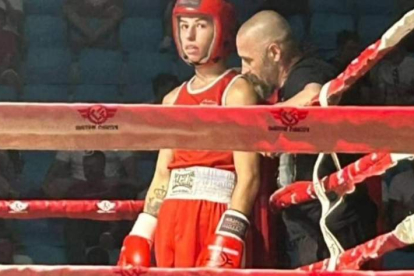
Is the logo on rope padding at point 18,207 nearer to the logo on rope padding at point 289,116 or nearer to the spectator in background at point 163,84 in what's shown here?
the spectator in background at point 163,84

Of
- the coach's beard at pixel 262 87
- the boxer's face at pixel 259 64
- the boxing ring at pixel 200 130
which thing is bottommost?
the boxing ring at pixel 200 130

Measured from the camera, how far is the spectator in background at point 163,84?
117 inches

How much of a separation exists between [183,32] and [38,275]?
0.81m

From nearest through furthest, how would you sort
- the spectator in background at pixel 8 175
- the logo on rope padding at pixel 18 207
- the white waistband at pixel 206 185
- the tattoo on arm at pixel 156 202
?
1. the white waistband at pixel 206 185
2. the tattoo on arm at pixel 156 202
3. the logo on rope padding at pixel 18 207
4. the spectator in background at pixel 8 175

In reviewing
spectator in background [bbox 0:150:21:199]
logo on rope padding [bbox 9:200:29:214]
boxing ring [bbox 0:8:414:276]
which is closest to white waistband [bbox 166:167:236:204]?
logo on rope padding [bbox 9:200:29:214]

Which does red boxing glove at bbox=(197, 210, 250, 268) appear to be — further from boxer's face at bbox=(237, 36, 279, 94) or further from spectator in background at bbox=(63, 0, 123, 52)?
spectator in background at bbox=(63, 0, 123, 52)

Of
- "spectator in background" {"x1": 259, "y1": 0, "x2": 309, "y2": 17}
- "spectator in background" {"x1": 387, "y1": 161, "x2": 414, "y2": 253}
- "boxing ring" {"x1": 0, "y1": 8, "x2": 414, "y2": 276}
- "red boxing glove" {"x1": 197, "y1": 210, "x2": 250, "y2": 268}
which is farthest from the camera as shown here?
"spectator in background" {"x1": 259, "y1": 0, "x2": 309, "y2": 17}

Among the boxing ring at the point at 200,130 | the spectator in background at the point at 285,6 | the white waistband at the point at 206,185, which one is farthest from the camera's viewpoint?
the spectator in background at the point at 285,6

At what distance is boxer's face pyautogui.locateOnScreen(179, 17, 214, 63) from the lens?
2043 millimetres

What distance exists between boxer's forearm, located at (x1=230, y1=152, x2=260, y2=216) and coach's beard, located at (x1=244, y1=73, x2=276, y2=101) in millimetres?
171

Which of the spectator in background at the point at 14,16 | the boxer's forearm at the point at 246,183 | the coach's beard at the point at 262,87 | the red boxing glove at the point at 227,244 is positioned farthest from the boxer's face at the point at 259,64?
the spectator in background at the point at 14,16

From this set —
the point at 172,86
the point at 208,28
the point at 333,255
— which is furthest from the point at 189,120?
the point at 172,86

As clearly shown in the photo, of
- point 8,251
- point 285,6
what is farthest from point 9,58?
point 285,6

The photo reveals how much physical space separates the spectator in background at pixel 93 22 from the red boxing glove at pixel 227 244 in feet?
4.26
